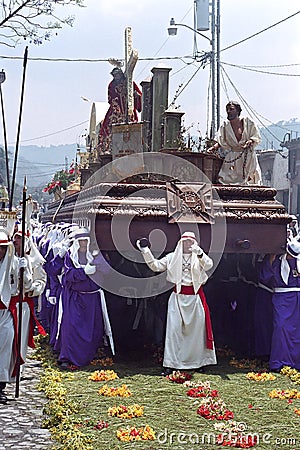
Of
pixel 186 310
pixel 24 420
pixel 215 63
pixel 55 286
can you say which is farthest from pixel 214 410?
pixel 215 63

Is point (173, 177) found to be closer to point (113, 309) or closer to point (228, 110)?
point (228, 110)

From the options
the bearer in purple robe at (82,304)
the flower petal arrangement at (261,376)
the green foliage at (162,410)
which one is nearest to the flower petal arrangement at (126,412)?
the green foliage at (162,410)

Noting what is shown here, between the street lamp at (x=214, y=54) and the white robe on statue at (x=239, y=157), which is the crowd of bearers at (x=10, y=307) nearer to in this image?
the white robe on statue at (x=239, y=157)

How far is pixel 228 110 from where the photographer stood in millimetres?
10898

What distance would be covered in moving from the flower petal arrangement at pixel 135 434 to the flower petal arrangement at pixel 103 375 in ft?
6.93

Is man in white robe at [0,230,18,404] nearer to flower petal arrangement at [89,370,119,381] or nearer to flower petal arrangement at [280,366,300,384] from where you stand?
flower petal arrangement at [89,370,119,381]

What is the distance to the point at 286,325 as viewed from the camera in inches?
356

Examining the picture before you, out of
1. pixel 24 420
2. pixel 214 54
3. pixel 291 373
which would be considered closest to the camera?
pixel 24 420

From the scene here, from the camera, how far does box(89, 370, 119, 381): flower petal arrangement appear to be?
27.2 feet

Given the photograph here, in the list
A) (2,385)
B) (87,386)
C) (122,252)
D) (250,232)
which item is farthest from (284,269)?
(2,385)

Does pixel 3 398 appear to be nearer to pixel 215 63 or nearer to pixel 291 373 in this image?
pixel 291 373

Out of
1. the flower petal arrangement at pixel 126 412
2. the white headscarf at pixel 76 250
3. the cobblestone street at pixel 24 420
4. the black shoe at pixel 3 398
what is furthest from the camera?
the white headscarf at pixel 76 250

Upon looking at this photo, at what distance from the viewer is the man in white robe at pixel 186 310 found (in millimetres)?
8703

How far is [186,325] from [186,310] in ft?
0.59
